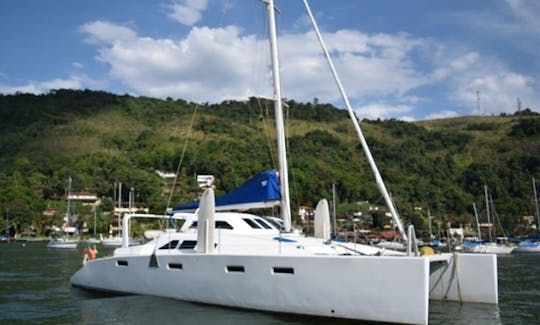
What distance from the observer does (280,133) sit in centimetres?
1097

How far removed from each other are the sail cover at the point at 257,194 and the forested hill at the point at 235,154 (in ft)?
200

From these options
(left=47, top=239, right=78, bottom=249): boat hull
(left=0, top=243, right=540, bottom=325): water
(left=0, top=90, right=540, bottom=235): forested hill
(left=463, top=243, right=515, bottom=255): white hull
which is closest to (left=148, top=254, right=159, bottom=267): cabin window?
(left=0, top=243, right=540, bottom=325): water

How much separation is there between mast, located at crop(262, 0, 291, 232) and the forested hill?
60739 mm

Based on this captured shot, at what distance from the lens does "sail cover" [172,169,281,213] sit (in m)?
11.1

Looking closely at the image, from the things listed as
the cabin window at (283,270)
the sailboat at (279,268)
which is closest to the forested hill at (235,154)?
the sailboat at (279,268)

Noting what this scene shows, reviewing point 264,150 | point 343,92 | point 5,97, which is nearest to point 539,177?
point 264,150

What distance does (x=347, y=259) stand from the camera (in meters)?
8.14

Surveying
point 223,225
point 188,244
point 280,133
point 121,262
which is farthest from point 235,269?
point 121,262

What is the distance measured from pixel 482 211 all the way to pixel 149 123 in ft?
307

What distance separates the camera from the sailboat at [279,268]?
26.0ft

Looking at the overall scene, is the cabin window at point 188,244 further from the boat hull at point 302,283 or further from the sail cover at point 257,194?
the sail cover at point 257,194

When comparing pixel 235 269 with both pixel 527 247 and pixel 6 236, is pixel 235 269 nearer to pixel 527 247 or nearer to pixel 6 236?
pixel 527 247

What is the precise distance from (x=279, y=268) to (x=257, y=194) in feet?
9.33

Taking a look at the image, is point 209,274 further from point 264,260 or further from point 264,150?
point 264,150
